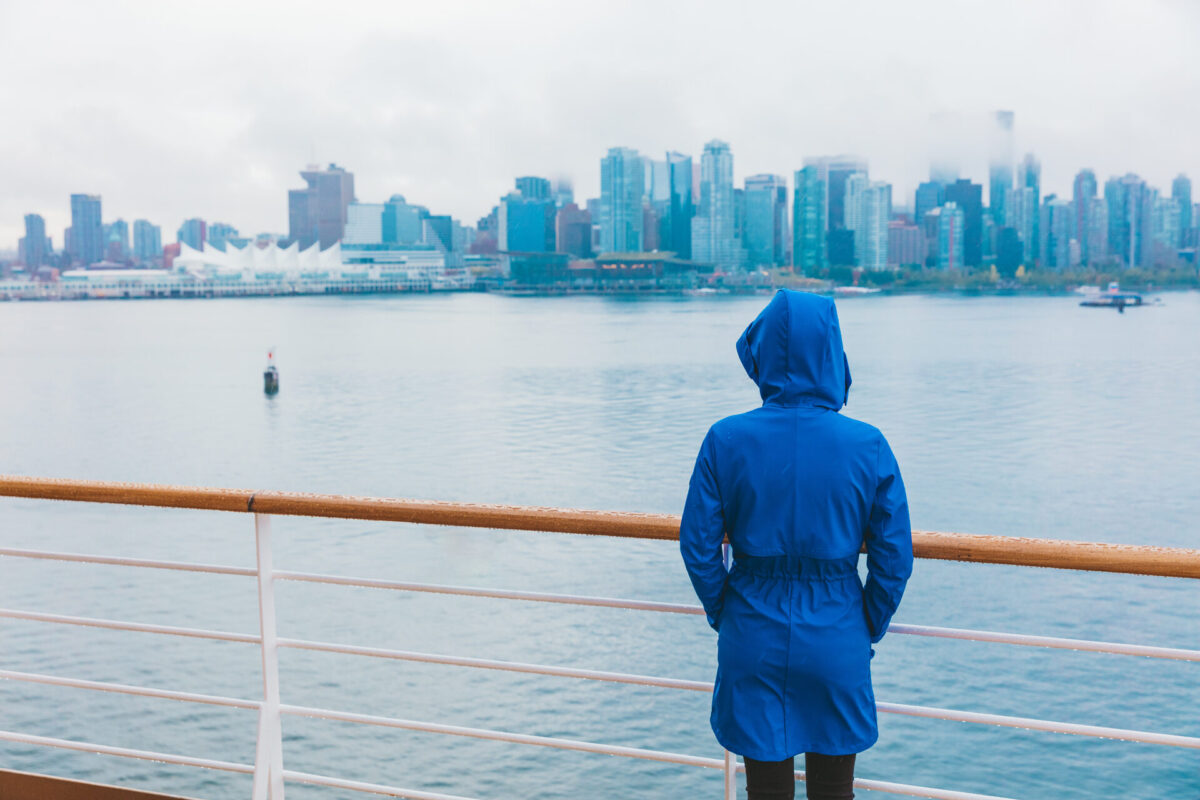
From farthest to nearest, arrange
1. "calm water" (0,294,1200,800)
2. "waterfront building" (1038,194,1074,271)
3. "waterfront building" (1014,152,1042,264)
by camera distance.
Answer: "waterfront building" (1014,152,1042,264), "waterfront building" (1038,194,1074,271), "calm water" (0,294,1200,800)

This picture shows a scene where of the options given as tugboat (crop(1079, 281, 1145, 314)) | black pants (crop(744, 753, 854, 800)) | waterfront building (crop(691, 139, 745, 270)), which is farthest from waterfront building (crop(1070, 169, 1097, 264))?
black pants (crop(744, 753, 854, 800))

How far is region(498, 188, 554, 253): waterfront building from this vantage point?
86750 mm

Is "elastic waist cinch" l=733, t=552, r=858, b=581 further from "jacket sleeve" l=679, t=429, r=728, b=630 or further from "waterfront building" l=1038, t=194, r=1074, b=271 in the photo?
"waterfront building" l=1038, t=194, r=1074, b=271

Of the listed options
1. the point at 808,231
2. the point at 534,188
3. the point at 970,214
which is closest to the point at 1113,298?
the point at 970,214

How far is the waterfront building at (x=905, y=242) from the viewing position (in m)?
72.3

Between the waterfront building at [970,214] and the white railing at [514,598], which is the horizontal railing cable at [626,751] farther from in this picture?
the waterfront building at [970,214]

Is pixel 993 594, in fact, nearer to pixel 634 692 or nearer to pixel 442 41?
pixel 634 692

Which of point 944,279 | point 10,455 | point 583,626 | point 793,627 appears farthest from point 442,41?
point 793,627

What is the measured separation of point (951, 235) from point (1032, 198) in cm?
892

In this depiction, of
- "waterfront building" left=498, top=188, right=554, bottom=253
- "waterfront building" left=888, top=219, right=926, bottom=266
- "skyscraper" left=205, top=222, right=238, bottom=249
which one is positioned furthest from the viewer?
"skyscraper" left=205, top=222, right=238, bottom=249

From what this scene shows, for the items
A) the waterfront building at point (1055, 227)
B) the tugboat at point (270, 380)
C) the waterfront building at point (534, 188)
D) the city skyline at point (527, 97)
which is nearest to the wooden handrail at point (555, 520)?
the tugboat at point (270, 380)

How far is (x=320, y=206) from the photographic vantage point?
107 m

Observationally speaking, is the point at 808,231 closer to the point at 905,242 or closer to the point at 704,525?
the point at 905,242

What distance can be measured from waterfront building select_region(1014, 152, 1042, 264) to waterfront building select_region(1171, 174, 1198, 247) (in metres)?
9.01
